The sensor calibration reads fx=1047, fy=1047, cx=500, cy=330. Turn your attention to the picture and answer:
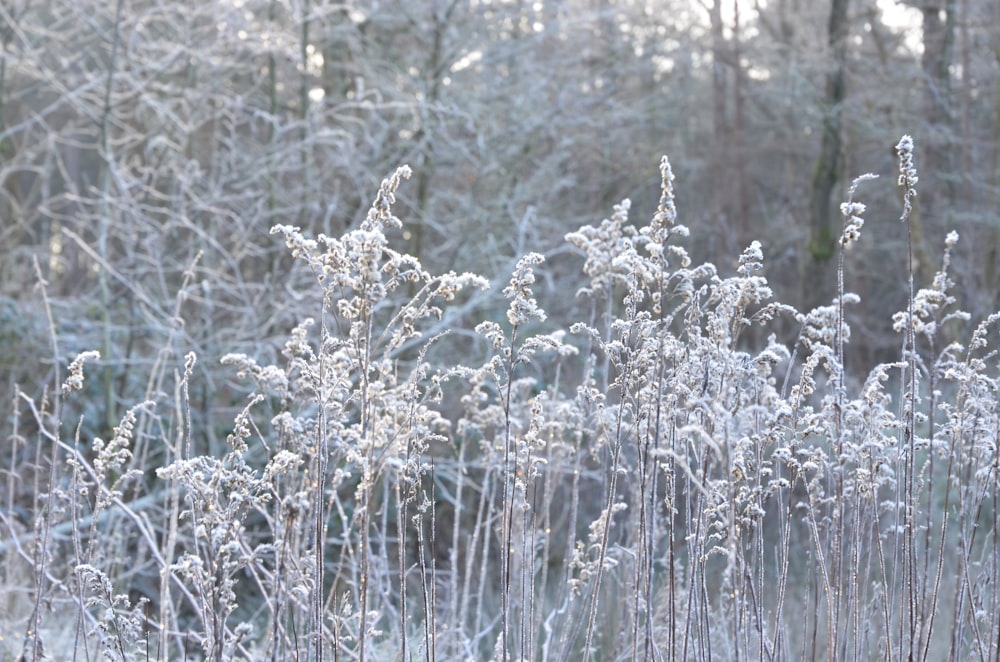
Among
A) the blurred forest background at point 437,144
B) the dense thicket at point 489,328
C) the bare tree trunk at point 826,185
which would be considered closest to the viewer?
the dense thicket at point 489,328

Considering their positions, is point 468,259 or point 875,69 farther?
point 875,69

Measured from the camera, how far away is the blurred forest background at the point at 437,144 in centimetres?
723

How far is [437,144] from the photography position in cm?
887

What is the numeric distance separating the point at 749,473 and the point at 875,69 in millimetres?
10074

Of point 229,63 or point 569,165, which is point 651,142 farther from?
point 229,63

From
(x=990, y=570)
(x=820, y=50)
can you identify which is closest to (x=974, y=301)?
(x=820, y=50)

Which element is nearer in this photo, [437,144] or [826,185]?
[437,144]

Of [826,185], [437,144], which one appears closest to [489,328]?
[437,144]

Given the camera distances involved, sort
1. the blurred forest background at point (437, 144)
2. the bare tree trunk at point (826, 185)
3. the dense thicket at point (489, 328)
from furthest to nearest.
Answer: the bare tree trunk at point (826, 185), the blurred forest background at point (437, 144), the dense thicket at point (489, 328)

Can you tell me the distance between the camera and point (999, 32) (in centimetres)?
1011

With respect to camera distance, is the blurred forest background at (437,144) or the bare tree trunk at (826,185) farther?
the bare tree trunk at (826,185)

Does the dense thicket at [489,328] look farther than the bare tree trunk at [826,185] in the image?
No

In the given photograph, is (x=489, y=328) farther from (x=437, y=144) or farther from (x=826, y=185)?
(x=826, y=185)

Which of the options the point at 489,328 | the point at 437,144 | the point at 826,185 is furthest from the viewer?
the point at 826,185
